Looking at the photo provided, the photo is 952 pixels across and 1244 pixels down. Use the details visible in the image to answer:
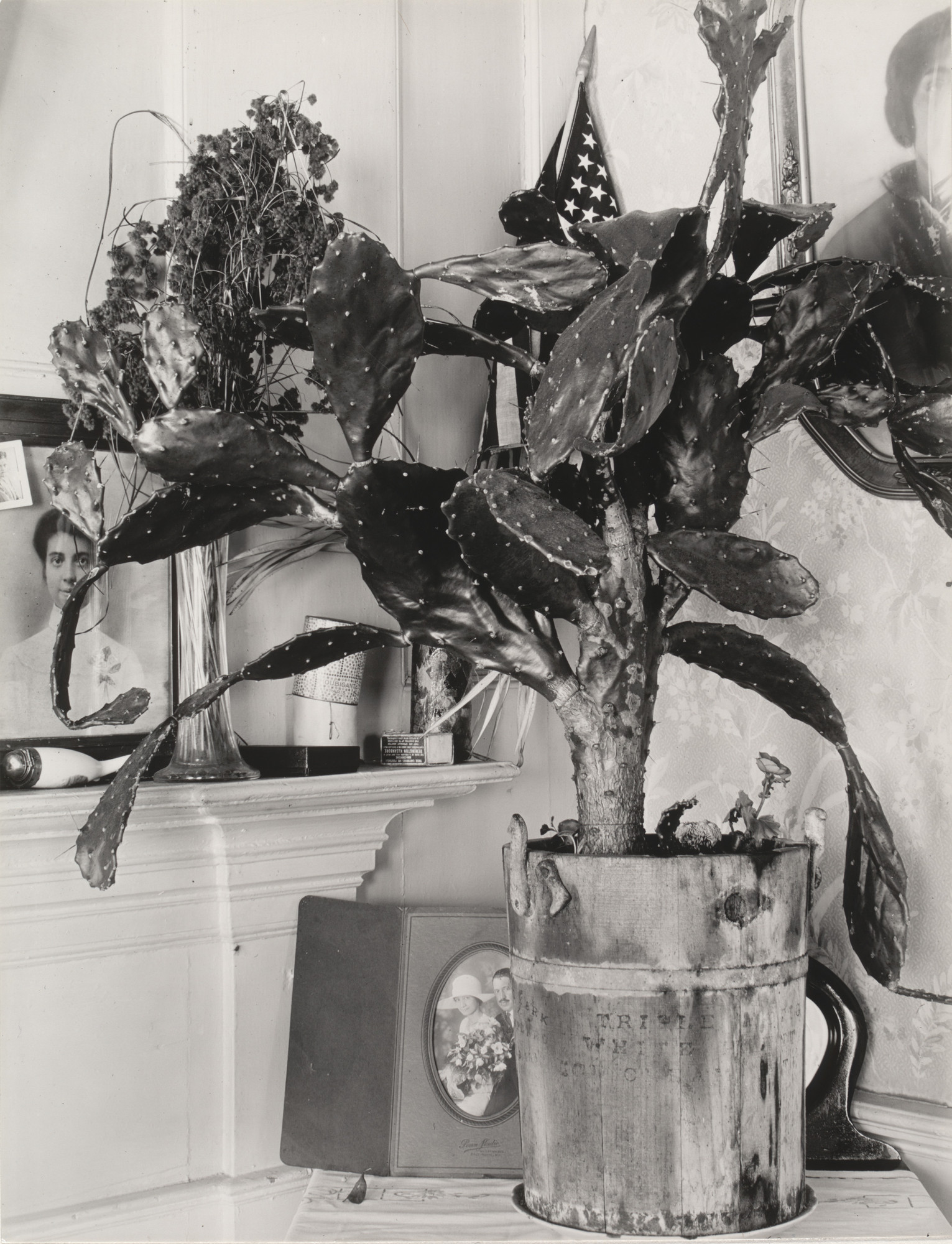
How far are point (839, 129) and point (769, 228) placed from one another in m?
0.32

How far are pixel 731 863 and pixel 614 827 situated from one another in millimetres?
119

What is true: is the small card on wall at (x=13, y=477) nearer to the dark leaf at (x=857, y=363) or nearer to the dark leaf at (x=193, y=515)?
the dark leaf at (x=193, y=515)

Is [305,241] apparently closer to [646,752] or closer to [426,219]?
[426,219]

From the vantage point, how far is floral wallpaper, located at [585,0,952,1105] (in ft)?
3.71

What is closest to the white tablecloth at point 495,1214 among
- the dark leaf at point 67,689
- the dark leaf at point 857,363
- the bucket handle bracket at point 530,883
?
Answer: the bucket handle bracket at point 530,883

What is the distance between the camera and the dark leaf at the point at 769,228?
0.97m

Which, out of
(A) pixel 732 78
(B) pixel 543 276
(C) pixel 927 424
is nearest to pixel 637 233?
(B) pixel 543 276

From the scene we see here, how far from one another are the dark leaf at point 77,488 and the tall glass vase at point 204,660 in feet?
0.47

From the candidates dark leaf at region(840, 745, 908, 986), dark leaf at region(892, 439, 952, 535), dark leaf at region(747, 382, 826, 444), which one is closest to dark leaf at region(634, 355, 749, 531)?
dark leaf at region(747, 382, 826, 444)

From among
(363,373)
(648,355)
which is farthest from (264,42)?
(648,355)

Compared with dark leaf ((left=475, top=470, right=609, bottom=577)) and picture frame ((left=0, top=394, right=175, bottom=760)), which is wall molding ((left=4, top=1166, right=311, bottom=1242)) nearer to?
picture frame ((left=0, top=394, right=175, bottom=760))

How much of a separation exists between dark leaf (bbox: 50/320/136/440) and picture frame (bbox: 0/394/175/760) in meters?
0.10

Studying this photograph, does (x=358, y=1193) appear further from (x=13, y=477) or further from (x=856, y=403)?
(x=856, y=403)

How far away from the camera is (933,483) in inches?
36.7
